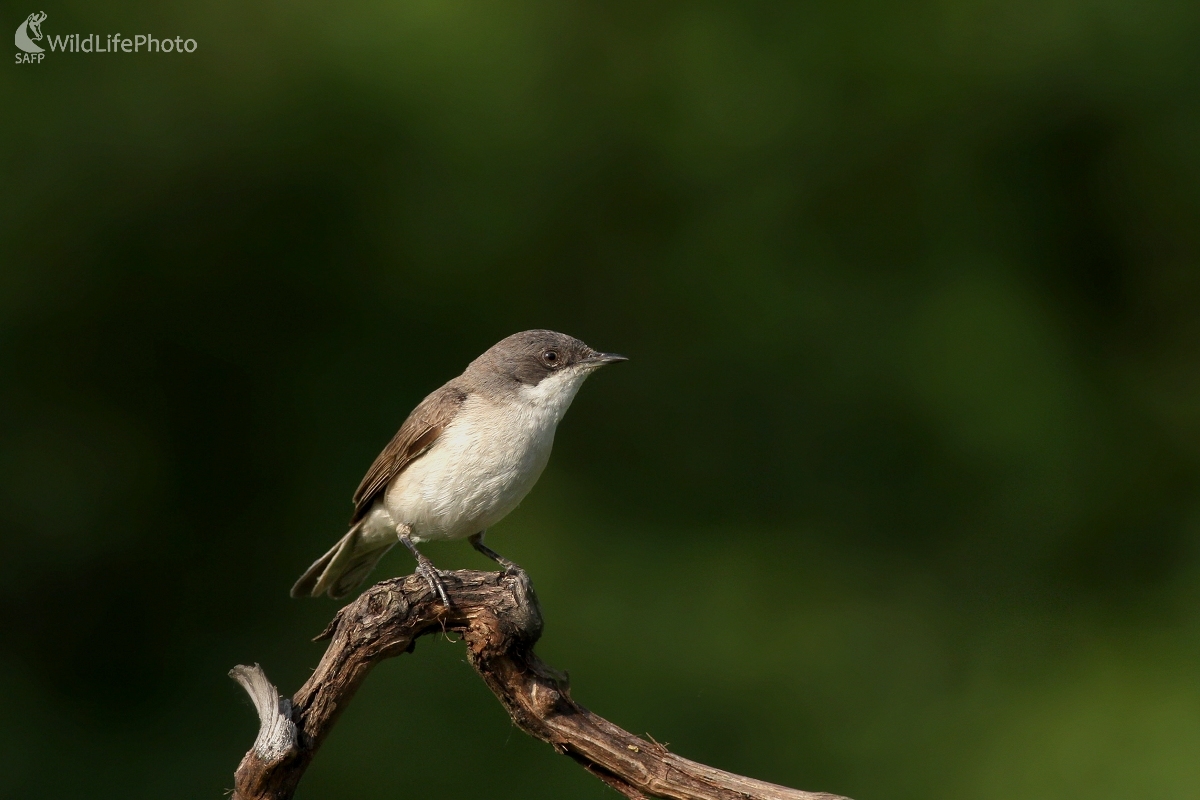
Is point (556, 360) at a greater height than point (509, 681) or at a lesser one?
greater

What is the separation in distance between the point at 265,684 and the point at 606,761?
0.93 metres

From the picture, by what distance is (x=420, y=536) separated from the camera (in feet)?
14.9

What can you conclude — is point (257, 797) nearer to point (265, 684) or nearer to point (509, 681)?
point (265, 684)

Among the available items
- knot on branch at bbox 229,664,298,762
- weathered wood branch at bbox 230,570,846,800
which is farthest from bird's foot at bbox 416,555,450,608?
knot on branch at bbox 229,664,298,762

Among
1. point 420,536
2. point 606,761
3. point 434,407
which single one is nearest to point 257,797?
point 606,761

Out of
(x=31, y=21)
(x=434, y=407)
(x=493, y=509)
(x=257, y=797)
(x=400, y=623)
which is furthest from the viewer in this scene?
(x=31, y=21)

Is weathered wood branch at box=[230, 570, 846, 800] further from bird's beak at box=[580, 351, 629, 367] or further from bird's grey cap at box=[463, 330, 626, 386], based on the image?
bird's beak at box=[580, 351, 629, 367]

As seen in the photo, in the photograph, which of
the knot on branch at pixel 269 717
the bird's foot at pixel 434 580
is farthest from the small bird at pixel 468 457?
the knot on branch at pixel 269 717

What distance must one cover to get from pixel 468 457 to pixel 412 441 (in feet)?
1.38

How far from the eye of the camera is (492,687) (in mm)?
3453

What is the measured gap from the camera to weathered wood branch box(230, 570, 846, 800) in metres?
3.09

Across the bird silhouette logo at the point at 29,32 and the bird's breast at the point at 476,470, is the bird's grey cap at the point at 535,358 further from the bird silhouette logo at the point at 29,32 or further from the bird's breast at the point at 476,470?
the bird silhouette logo at the point at 29,32

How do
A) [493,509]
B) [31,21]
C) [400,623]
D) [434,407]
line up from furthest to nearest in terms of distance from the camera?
[31,21] → [434,407] → [493,509] → [400,623]

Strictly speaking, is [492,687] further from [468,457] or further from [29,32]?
[29,32]
